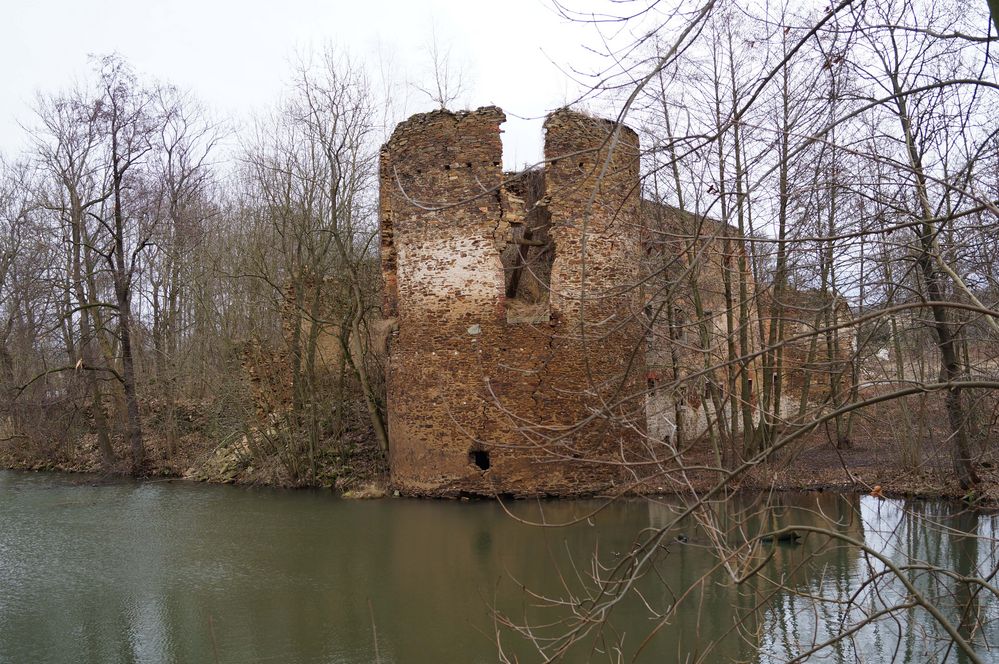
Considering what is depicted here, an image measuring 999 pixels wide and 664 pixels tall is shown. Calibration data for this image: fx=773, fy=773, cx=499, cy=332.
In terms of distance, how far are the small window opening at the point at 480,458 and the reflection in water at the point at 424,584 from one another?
795 millimetres

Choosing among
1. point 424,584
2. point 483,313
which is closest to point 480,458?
point 483,313

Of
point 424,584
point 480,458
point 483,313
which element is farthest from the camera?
Answer: point 480,458

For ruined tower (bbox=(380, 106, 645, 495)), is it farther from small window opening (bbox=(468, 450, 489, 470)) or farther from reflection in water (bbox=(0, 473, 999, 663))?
reflection in water (bbox=(0, 473, 999, 663))

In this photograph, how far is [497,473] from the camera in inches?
503

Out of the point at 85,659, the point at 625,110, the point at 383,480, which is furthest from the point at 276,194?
the point at 625,110

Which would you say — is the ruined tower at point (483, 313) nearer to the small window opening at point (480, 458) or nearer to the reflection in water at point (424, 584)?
the small window opening at point (480, 458)

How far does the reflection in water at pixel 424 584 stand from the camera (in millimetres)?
6402

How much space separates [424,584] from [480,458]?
4.67 meters

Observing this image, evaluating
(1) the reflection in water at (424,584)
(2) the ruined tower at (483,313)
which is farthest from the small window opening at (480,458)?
(1) the reflection in water at (424,584)

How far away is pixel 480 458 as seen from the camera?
1320 cm

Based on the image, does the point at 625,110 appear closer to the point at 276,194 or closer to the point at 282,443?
the point at 282,443

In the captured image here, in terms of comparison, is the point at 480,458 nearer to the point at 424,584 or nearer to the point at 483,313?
the point at 483,313

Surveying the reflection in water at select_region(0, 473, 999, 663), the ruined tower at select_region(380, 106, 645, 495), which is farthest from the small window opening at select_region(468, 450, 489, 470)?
the reflection in water at select_region(0, 473, 999, 663)

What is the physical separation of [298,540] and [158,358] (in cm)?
1386
